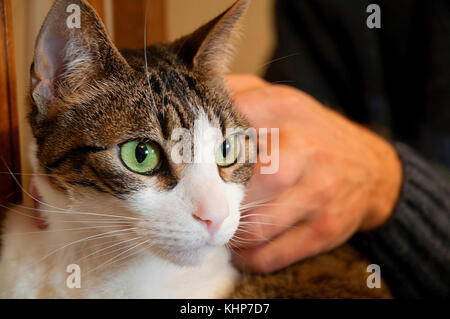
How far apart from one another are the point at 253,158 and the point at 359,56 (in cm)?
67

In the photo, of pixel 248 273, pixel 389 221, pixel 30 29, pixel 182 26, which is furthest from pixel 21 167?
pixel 389 221

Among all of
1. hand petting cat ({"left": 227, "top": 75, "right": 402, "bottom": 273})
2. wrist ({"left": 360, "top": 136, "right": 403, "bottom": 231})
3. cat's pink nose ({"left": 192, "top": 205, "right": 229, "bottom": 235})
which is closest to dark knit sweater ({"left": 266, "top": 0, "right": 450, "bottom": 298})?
wrist ({"left": 360, "top": 136, "right": 403, "bottom": 231})

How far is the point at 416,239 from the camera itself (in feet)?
2.65

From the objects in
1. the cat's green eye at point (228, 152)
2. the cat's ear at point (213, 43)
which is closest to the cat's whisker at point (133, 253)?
the cat's green eye at point (228, 152)

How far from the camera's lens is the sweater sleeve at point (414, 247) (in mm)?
811

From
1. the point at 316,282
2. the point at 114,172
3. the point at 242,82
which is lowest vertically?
the point at 316,282

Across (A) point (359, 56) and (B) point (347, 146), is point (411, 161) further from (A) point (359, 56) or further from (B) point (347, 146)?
(A) point (359, 56)

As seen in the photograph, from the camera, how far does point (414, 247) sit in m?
0.82

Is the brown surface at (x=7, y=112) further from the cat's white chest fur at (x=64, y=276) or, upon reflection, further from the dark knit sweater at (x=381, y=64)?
the dark knit sweater at (x=381, y=64)

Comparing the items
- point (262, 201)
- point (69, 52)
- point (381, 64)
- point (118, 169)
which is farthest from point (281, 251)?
point (381, 64)

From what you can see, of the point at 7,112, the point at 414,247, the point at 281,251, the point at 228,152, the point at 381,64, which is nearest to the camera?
the point at 7,112

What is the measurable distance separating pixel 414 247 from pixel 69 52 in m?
0.75

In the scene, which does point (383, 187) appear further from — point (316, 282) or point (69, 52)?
point (69, 52)

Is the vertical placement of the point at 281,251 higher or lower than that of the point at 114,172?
lower
